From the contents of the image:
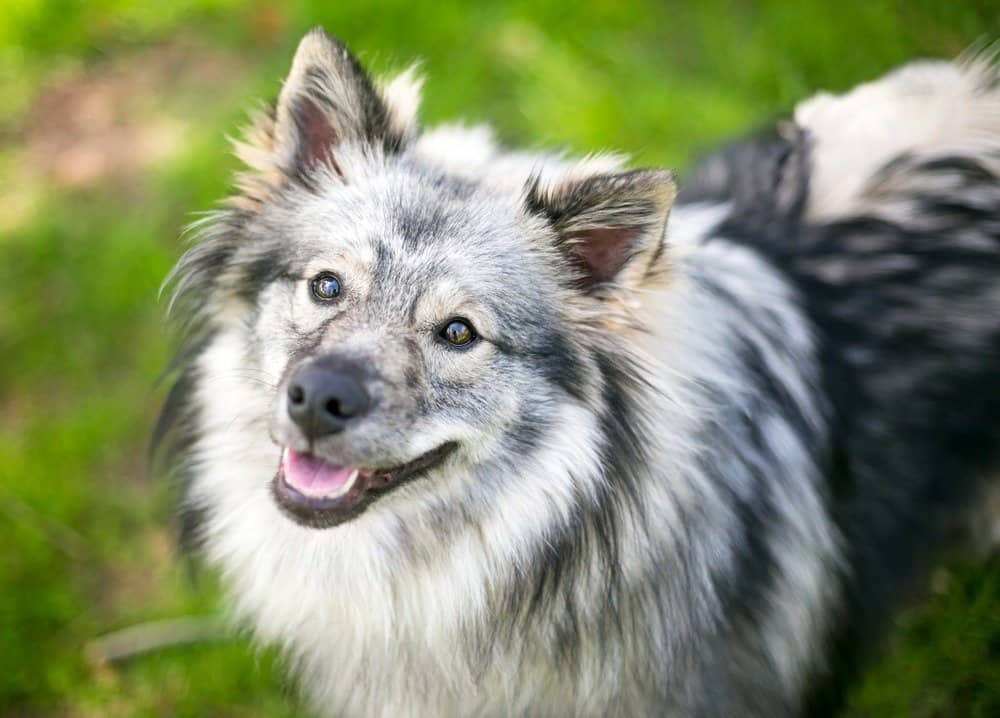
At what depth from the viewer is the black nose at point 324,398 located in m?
2.02

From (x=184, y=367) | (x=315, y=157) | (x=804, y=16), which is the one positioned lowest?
(x=184, y=367)

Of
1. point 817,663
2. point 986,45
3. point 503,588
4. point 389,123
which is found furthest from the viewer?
point 986,45

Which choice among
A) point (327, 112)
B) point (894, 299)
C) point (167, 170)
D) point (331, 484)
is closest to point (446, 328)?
point (331, 484)

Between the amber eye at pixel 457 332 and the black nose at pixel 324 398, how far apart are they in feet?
0.95

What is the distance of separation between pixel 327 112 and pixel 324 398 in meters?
0.91

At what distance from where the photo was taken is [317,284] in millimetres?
2320

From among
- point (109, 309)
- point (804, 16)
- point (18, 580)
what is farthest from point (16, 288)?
point (804, 16)

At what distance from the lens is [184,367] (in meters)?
2.71

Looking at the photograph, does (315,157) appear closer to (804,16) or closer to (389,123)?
(389,123)

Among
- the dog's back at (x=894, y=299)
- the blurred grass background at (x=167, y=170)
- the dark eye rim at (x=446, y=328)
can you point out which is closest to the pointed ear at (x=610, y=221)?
the dark eye rim at (x=446, y=328)

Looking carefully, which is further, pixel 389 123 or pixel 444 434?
pixel 389 123

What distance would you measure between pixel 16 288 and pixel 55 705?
2205 mm

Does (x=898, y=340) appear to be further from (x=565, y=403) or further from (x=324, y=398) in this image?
(x=324, y=398)

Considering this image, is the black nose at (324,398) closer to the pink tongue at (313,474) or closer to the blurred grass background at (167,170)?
the pink tongue at (313,474)
